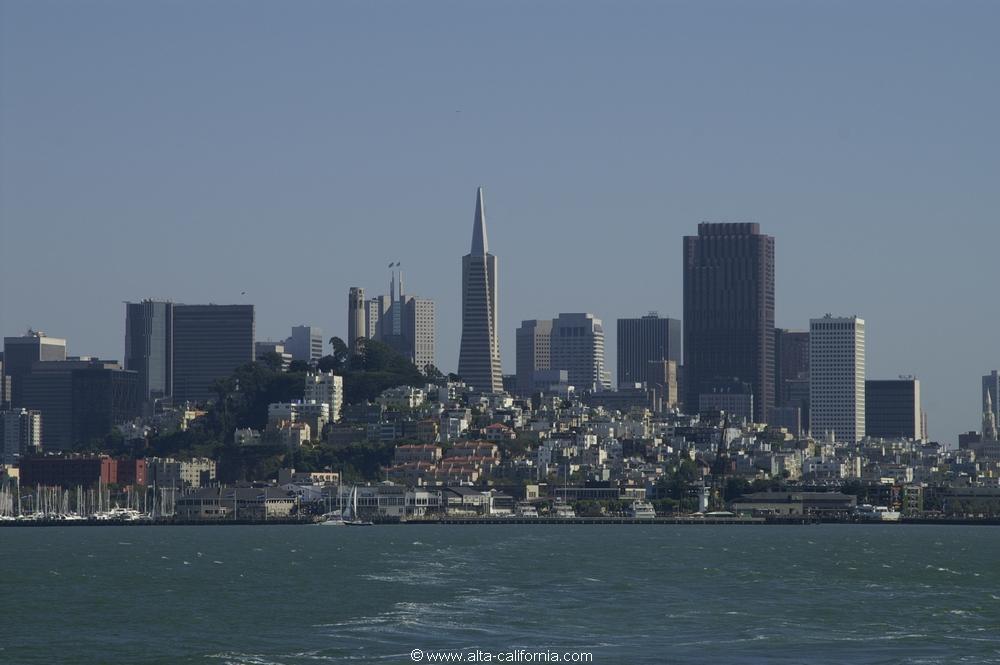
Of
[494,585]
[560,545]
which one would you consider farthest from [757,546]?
[494,585]

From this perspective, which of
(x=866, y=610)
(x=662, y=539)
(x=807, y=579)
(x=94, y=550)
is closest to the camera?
(x=866, y=610)

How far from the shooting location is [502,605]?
87.1m

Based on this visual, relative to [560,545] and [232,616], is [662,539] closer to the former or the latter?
[560,545]

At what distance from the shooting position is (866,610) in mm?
86500

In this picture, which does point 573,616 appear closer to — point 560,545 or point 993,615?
point 993,615

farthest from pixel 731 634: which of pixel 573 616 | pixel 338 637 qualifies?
pixel 338 637

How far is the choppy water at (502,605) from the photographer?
71.3 meters

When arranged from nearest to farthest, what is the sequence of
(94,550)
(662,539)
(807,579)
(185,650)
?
(185,650) → (807,579) → (94,550) → (662,539)

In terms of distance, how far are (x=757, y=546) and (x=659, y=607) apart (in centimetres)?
Answer: 7348

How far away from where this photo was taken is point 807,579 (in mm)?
107312

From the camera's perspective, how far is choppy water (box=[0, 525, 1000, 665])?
71312 millimetres

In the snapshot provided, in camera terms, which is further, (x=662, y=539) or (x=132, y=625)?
(x=662, y=539)

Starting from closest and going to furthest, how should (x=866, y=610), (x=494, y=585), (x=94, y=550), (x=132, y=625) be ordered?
1. (x=132, y=625)
2. (x=866, y=610)
3. (x=494, y=585)
4. (x=94, y=550)

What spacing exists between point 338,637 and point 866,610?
76.4 ft
